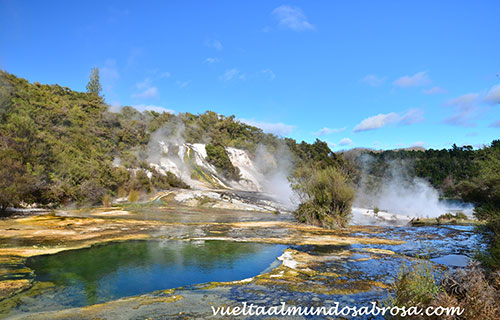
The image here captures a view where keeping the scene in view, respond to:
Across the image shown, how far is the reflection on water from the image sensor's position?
584 centimetres

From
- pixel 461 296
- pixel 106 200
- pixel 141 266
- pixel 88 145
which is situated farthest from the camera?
pixel 88 145

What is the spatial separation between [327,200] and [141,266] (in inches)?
365

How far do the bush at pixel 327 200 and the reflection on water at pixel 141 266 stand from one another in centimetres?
518

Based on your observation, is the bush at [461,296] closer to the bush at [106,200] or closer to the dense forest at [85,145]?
the dense forest at [85,145]

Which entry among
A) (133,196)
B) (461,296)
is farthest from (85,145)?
(461,296)

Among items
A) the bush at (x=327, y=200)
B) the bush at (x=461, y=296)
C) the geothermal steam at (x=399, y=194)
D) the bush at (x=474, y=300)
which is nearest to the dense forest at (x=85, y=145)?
the geothermal steam at (x=399, y=194)

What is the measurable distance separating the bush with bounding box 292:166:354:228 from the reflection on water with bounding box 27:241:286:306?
5.18m

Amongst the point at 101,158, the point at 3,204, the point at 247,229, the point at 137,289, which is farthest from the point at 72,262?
the point at 101,158

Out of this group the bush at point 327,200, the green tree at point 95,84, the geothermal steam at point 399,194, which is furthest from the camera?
the green tree at point 95,84

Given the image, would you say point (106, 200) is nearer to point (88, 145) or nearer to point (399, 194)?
point (88, 145)

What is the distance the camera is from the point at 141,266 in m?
7.38

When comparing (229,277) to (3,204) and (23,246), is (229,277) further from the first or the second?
(3,204)

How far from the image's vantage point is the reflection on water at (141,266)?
5836mm

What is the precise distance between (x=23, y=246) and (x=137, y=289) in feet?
16.7
